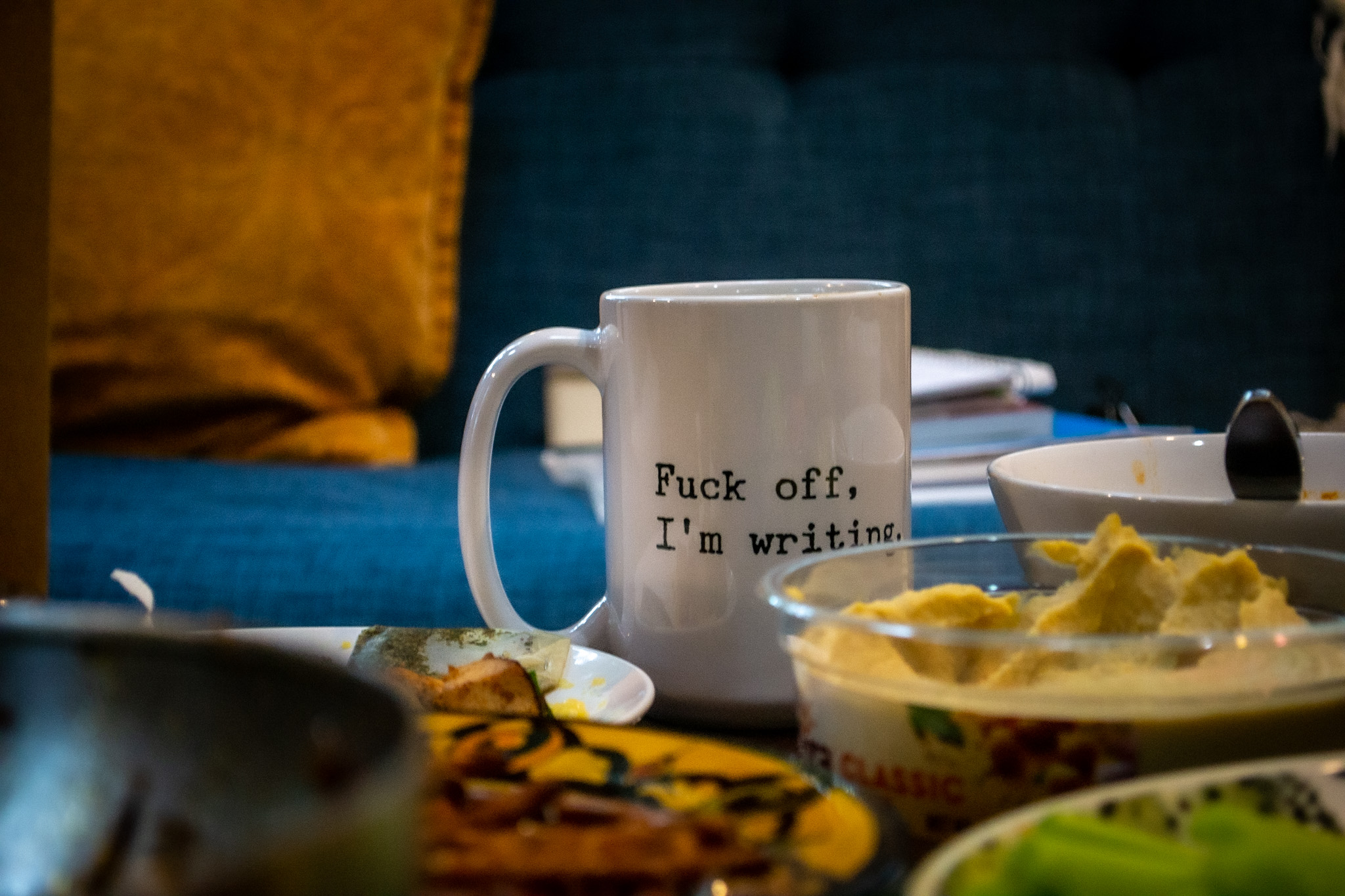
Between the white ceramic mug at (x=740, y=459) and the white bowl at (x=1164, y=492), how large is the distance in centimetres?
5

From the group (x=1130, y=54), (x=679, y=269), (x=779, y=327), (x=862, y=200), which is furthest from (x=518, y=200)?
(x=779, y=327)

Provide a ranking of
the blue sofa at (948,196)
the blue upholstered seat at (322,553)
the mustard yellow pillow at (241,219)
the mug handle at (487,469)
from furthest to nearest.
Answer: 1. the blue sofa at (948,196)
2. the mustard yellow pillow at (241,219)
3. the blue upholstered seat at (322,553)
4. the mug handle at (487,469)

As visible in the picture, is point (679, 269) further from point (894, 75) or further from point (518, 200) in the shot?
point (894, 75)

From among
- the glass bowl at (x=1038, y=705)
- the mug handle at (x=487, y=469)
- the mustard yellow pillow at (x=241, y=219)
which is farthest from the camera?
the mustard yellow pillow at (x=241, y=219)

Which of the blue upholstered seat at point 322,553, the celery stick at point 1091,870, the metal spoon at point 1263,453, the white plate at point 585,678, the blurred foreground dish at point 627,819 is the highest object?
the metal spoon at point 1263,453

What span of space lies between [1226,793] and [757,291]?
1.10ft

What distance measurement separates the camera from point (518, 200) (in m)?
1.51

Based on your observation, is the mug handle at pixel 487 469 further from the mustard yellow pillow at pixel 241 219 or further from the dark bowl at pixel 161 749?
the mustard yellow pillow at pixel 241 219

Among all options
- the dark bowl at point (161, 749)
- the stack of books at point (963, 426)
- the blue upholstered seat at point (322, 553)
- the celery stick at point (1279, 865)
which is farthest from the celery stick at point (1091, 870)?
the stack of books at point (963, 426)

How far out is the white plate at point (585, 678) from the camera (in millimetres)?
431

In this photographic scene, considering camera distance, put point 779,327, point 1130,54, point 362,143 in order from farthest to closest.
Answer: point 1130,54 → point 362,143 → point 779,327

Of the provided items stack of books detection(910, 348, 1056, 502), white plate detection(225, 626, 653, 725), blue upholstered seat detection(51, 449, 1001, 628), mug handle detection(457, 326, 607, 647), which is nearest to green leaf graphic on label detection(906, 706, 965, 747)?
white plate detection(225, 626, 653, 725)

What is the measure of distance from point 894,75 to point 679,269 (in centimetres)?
34

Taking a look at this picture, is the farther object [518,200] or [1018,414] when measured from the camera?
→ [518,200]
